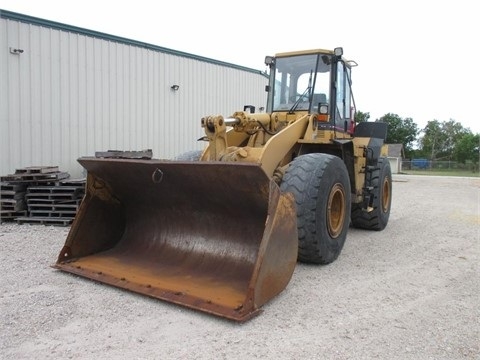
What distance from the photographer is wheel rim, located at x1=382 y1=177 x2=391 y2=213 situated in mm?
8175

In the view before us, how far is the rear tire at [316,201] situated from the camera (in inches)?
191

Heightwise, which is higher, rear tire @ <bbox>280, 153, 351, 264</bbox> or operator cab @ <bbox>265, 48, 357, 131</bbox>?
operator cab @ <bbox>265, 48, 357, 131</bbox>

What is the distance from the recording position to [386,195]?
28.0 ft

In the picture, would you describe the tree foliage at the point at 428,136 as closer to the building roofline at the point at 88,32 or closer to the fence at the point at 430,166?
the fence at the point at 430,166

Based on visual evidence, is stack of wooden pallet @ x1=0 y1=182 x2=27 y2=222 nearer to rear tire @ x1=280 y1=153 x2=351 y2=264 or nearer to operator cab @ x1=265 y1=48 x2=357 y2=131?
operator cab @ x1=265 y1=48 x2=357 y2=131

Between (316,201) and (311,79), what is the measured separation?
232cm

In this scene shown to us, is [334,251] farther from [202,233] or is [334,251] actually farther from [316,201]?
[202,233]

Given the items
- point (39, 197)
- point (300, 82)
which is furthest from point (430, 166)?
point (39, 197)

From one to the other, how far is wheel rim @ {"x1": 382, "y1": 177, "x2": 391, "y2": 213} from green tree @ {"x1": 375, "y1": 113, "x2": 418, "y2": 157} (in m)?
73.0

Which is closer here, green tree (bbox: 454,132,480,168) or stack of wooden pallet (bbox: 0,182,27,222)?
stack of wooden pallet (bbox: 0,182,27,222)

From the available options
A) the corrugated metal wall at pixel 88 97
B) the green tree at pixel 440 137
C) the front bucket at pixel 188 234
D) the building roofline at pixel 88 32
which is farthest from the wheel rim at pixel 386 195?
the green tree at pixel 440 137

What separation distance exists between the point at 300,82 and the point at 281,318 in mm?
3935

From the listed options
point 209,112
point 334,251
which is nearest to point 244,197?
point 334,251

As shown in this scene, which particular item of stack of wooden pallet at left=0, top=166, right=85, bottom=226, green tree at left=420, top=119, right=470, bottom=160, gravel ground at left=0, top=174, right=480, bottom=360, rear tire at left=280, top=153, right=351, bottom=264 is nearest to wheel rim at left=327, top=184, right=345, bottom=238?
rear tire at left=280, top=153, right=351, bottom=264
